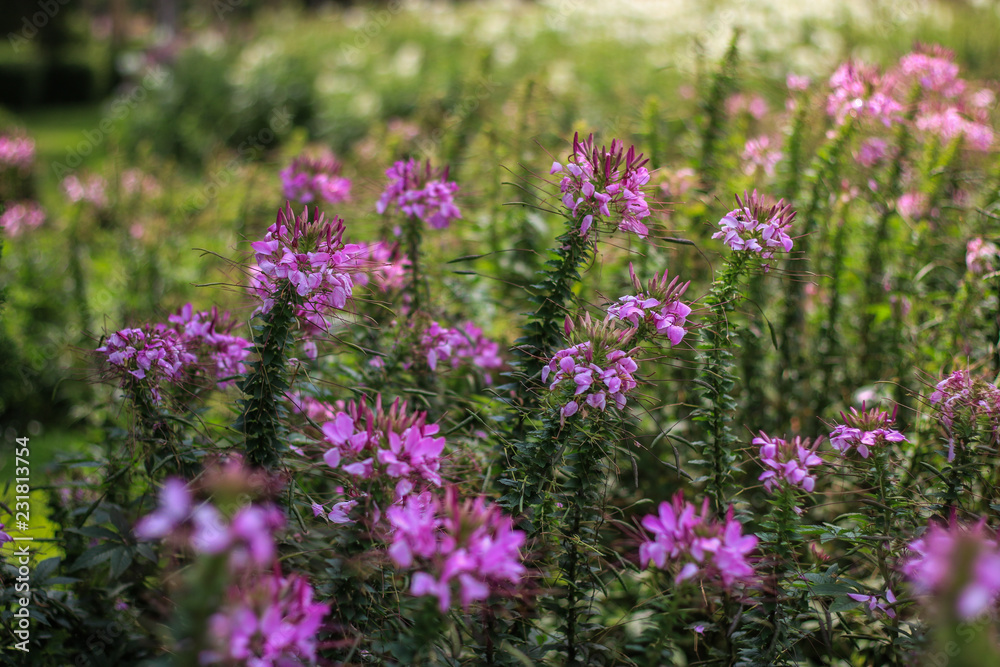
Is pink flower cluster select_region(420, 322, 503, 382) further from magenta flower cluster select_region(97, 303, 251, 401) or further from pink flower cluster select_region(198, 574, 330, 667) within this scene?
pink flower cluster select_region(198, 574, 330, 667)

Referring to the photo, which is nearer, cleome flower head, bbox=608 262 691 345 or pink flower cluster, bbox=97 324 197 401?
cleome flower head, bbox=608 262 691 345

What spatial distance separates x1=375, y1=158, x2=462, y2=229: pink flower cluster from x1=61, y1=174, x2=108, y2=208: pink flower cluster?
3.79 metres

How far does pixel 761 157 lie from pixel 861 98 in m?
0.46

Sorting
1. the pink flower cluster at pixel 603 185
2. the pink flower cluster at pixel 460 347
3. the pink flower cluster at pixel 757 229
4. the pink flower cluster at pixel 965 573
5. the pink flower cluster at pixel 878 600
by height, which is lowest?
the pink flower cluster at pixel 878 600

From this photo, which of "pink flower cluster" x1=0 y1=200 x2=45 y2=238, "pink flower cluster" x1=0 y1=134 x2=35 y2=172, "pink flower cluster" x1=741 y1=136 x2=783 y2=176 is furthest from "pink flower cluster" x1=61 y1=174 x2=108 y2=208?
"pink flower cluster" x1=741 y1=136 x2=783 y2=176

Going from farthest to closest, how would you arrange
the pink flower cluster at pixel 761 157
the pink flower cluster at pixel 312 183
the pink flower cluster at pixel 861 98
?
1. the pink flower cluster at pixel 761 157
2. the pink flower cluster at pixel 312 183
3. the pink flower cluster at pixel 861 98

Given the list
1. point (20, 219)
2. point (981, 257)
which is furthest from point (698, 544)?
point (20, 219)

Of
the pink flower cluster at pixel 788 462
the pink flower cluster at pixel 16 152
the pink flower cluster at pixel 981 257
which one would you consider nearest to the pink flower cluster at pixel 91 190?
the pink flower cluster at pixel 16 152

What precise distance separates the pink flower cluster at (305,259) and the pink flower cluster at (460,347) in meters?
0.50

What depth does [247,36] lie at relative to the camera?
12.5 m

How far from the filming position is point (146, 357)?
1611 mm

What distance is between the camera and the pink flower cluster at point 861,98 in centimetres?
236

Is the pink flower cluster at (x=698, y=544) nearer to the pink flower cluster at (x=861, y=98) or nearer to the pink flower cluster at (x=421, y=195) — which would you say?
the pink flower cluster at (x=421, y=195)

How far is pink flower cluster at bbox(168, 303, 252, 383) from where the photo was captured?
1.76 m
